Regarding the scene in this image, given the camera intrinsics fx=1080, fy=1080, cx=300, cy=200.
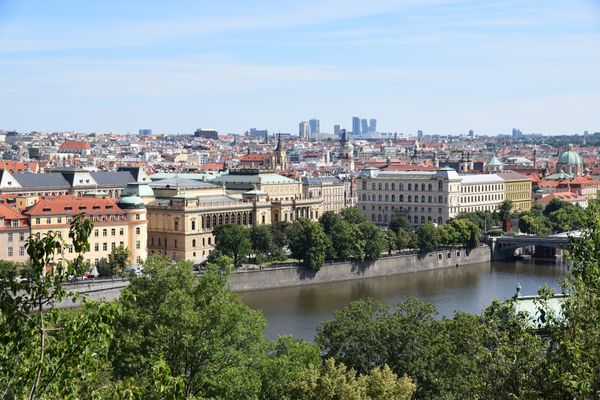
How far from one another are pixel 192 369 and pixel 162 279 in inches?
76.7

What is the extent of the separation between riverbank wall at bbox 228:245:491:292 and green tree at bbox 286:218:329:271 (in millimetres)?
390

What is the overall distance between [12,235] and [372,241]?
13.4 meters

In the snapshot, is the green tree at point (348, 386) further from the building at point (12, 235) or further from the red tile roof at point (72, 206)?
the red tile roof at point (72, 206)

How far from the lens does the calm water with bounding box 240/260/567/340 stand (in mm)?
29784

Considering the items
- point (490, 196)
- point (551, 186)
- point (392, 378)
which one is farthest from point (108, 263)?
point (551, 186)

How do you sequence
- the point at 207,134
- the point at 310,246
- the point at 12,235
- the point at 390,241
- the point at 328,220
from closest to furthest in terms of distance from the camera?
→ the point at 12,235 < the point at 310,246 < the point at 390,241 < the point at 328,220 < the point at 207,134

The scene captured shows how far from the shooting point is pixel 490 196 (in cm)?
6072

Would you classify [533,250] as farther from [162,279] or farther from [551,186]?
[162,279]

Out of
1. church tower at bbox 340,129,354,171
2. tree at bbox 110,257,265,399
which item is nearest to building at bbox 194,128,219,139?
church tower at bbox 340,129,354,171

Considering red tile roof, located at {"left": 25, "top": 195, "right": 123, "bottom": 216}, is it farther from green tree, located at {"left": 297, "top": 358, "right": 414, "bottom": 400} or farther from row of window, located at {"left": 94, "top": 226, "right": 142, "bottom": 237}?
green tree, located at {"left": 297, "top": 358, "right": 414, "bottom": 400}

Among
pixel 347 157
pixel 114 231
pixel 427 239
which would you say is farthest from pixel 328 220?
pixel 347 157

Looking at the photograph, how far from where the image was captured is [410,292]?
3572 centimetres

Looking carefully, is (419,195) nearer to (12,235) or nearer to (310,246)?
(310,246)

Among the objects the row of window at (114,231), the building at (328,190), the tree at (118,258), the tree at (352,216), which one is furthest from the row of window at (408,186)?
the tree at (118,258)
